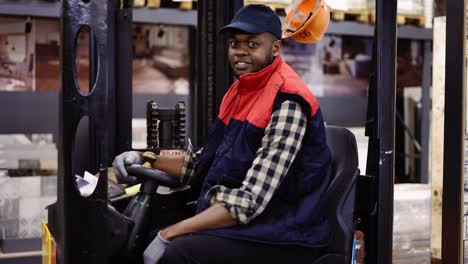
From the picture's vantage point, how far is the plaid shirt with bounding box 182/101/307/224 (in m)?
2.51

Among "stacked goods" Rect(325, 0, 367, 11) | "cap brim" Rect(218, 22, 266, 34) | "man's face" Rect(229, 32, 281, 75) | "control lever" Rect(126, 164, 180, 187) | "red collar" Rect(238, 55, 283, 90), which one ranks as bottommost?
"control lever" Rect(126, 164, 180, 187)

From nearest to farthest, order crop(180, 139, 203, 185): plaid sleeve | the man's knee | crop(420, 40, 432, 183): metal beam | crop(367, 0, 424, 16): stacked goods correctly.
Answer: the man's knee < crop(180, 139, 203, 185): plaid sleeve < crop(367, 0, 424, 16): stacked goods < crop(420, 40, 432, 183): metal beam

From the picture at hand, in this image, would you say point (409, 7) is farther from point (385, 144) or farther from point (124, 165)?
point (124, 165)

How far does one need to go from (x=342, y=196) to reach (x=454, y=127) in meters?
1.71

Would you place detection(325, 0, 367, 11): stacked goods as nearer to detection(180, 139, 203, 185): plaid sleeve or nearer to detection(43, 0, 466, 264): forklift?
detection(43, 0, 466, 264): forklift

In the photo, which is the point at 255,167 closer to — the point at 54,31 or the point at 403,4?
the point at 54,31

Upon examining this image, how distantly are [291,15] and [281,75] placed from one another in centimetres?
99

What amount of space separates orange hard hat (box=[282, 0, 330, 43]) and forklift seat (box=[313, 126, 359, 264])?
2.62 feet

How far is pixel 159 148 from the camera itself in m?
5.06

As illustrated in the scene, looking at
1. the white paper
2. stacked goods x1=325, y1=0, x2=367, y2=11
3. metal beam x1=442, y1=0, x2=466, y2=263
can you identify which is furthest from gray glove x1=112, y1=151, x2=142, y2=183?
stacked goods x1=325, y1=0, x2=367, y2=11

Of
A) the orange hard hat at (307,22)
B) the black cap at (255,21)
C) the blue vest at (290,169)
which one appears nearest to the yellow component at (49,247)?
the blue vest at (290,169)

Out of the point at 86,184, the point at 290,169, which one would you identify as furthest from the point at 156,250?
the point at 290,169

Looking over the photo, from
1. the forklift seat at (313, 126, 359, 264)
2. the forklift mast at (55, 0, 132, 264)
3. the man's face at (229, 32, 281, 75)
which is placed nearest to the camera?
the forklift mast at (55, 0, 132, 264)

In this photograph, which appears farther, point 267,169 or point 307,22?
point 307,22
